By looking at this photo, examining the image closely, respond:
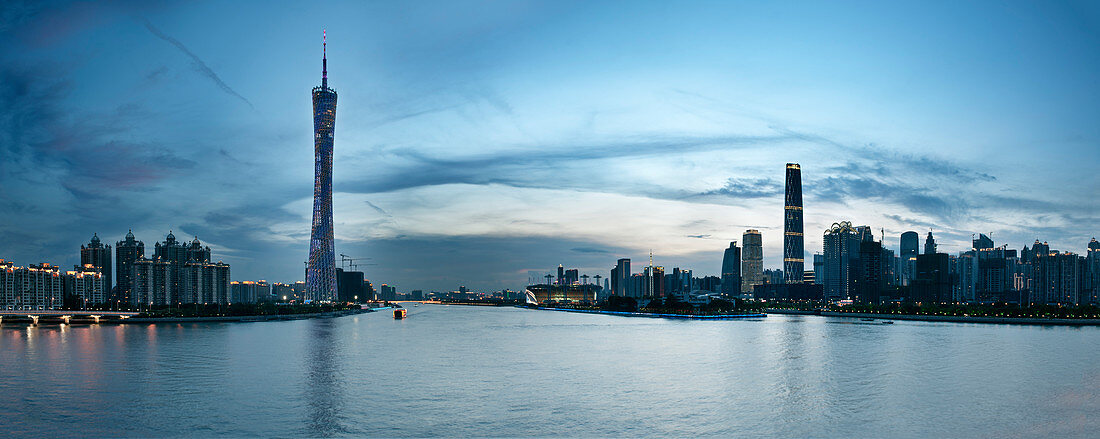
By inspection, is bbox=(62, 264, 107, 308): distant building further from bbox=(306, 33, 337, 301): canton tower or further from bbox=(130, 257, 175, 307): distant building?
bbox=(306, 33, 337, 301): canton tower

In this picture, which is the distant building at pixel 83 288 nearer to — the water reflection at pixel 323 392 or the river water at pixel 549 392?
the river water at pixel 549 392

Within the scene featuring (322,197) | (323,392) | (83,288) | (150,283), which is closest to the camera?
(323,392)

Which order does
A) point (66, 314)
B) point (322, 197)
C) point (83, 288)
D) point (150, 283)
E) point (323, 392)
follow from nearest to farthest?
point (323, 392) → point (66, 314) → point (322, 197) → point (83, 288) → point (150, 283)

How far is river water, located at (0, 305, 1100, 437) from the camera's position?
27.0 m

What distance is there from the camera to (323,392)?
35000 millimetres

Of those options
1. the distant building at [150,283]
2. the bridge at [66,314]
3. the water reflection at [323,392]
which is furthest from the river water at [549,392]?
the distant building at [150,283]

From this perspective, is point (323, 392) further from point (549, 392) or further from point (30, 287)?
point (30, 287)

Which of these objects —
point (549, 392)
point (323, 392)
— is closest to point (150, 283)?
point (323, 392)

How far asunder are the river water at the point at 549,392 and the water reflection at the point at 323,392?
107 millimetres

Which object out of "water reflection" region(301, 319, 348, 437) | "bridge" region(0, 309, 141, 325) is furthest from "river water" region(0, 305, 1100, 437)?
"bridge" region(0, 309, 141, 325)

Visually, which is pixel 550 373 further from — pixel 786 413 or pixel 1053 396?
pixel 1053 396

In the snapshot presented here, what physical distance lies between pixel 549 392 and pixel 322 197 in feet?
413

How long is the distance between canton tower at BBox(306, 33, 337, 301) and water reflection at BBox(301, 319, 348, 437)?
318 feet

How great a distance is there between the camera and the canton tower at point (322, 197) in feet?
496
